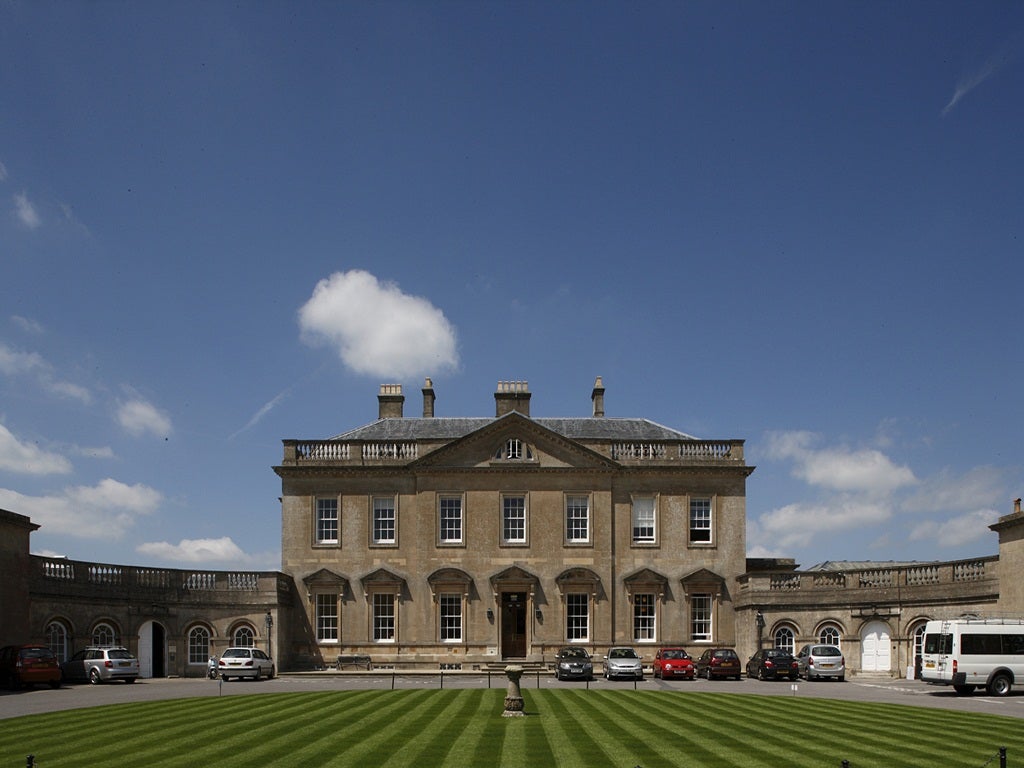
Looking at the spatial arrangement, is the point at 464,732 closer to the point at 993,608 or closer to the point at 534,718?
the point at 534,718

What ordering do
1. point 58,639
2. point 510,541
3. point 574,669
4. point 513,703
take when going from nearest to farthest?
point 513,703 → point 574,669 → point 58,639 → point 510,541

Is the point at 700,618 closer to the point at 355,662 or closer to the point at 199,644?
the point at 355,662

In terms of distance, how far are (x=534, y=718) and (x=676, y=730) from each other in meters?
3.65

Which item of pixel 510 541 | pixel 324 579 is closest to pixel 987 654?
pixel 510 541

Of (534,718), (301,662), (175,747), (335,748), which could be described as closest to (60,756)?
(175,747)

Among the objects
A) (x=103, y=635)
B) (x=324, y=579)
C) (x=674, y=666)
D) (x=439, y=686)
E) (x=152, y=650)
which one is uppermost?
(x=324, y=579)

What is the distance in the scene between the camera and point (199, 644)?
42.1 metres

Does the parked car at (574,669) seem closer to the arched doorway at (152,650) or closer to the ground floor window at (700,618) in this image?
the ground floor window at (700,618)

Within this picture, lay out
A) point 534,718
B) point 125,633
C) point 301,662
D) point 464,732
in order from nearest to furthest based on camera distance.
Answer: point 464,732 < point 534,718 < point 125,633 < point 301,662

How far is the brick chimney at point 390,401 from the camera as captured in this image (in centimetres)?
5141

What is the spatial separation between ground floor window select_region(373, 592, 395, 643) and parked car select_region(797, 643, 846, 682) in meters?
18.8

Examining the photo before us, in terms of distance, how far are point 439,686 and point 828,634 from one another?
17714 millimetres

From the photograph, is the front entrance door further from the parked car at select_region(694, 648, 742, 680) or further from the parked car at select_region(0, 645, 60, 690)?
the parked car at select_region(0, 645, 60, 690)

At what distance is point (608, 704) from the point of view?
1003 inches
